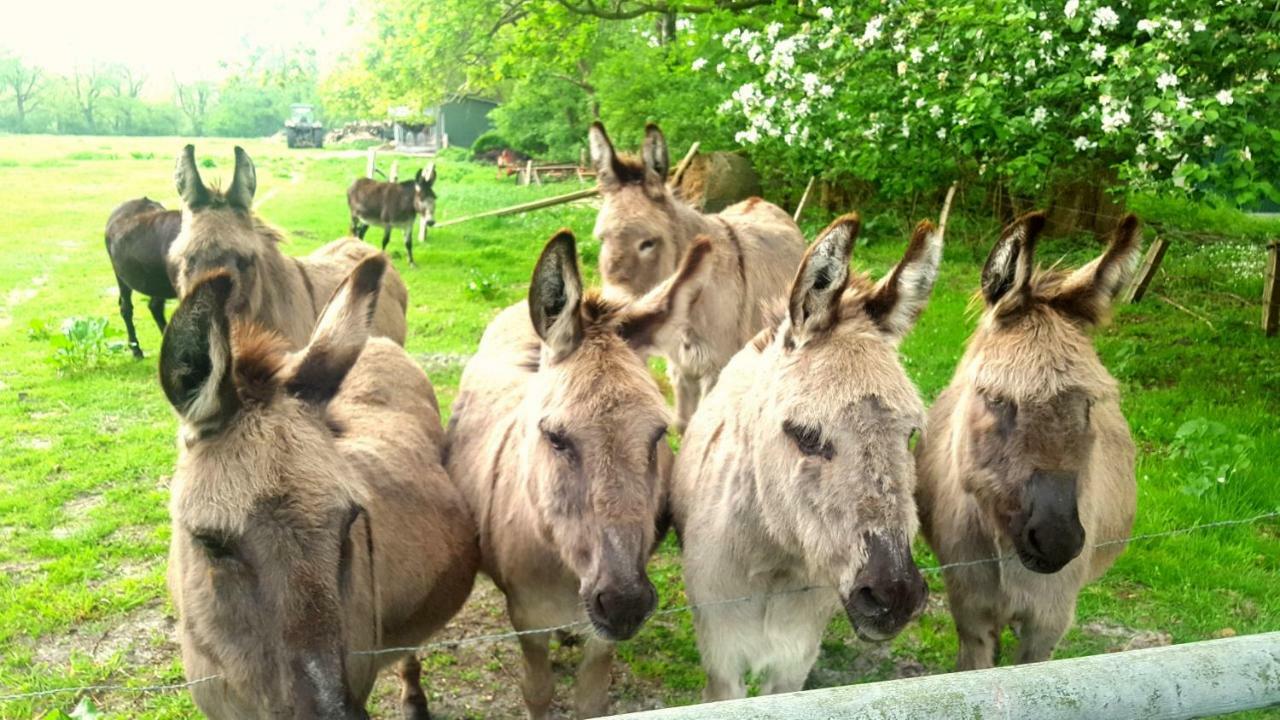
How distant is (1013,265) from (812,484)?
1.42 m

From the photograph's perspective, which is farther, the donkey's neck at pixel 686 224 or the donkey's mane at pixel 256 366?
the donkey's neck at pixel 686 224

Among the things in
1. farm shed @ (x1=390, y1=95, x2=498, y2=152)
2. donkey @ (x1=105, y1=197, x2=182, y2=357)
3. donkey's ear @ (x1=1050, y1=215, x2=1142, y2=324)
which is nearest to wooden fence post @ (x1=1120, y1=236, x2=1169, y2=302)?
donkey's ear @ (x1=1050, y1=215, x2=1142, y2=324)

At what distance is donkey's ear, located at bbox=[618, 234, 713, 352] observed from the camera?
353 centimetres

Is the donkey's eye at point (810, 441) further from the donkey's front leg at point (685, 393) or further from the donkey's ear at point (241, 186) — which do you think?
the donkey's ear at point (241, 186)

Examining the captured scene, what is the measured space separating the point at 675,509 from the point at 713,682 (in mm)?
736

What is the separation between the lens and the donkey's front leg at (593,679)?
3609 millimetres

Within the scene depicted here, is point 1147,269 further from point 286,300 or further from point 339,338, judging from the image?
point 339,338

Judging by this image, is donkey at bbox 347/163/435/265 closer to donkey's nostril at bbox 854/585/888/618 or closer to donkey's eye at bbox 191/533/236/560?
donkey's eye at bbox 191/533/236/560

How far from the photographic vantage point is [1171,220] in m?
15.4

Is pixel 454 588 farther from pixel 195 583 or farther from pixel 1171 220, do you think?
pixel 1171 220

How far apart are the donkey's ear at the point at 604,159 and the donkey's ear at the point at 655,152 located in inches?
12.5

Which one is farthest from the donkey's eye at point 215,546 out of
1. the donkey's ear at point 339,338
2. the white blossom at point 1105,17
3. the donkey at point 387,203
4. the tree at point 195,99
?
the tree at point 195,99

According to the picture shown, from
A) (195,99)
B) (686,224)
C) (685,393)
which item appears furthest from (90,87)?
(685,393)

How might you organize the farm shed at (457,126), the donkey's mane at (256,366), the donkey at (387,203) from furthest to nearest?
the farm shed at (457,126) → the donkey at (387,203) → the donkey's mane at (256,366)
